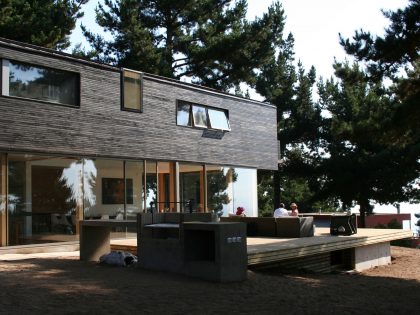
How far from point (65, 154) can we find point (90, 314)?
8402mm

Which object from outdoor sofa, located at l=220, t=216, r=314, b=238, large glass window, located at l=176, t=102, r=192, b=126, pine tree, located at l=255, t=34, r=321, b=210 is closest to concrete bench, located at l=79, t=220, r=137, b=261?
outdoor sofa, located at l=220, t=216, r=314, b=238

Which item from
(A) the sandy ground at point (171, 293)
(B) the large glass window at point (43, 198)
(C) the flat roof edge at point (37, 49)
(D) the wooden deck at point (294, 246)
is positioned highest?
(C) the flat roof edge at point (37, 49)

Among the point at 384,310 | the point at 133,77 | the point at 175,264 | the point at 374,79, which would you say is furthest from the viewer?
the point at 133,77

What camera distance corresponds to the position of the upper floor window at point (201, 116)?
18453 millimetres

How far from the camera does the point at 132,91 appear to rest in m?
16.6

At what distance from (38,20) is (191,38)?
29.5 feet

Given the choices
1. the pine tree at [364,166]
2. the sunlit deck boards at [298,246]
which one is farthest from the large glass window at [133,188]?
the pine tree at [364,166]

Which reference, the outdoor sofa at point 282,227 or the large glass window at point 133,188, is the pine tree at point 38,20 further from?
the outdoor sofa at point 282,227

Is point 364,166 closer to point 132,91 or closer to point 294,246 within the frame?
point 132,91

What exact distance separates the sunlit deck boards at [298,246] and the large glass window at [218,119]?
6732 millimetres

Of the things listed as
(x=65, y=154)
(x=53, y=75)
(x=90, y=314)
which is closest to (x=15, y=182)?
(x=65, y=154)

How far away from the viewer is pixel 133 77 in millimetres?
16641

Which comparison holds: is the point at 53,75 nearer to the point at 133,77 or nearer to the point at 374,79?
the point at 133,77

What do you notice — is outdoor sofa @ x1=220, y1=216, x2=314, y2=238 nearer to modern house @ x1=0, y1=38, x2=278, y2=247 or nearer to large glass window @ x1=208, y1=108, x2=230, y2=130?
→ modern house @ x1=0, y1=38, x2=278, y2=247
